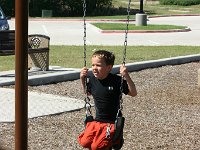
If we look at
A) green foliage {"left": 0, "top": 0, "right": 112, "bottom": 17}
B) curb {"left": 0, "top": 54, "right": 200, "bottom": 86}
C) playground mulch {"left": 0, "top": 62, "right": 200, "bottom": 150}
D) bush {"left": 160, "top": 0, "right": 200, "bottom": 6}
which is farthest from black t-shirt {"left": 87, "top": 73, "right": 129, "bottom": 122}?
bush {"left": 160, "top": 0, "right": 200, "bottom": 6}

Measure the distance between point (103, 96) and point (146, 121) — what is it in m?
3.54

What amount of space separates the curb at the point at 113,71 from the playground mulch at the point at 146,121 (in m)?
0.22

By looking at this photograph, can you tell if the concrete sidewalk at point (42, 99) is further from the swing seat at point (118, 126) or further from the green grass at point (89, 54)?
the swing seat at point (118, 126)

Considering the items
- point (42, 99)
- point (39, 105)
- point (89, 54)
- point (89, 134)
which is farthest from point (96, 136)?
point (89, 54)

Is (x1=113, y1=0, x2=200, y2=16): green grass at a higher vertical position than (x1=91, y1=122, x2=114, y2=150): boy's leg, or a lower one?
lower

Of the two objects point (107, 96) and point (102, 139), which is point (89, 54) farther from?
point (102, 139)

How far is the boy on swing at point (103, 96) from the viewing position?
18.2 ft

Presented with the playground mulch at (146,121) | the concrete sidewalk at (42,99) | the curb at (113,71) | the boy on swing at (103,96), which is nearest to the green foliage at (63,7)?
the curb at (113,71)

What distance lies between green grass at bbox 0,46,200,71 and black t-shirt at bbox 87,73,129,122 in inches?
359

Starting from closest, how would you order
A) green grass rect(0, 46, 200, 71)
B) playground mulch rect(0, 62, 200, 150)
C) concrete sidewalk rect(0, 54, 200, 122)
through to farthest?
1. playground mulch rect(0, 62, 200, 150)
2. concrete sidewalk rect(0, 54, 200, 122)
3. green grass rect(0, 46, 200, 71)

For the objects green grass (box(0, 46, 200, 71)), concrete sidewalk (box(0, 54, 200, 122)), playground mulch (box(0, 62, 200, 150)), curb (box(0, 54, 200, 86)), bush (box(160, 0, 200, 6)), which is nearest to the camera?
playground mulch (box(0, 62, 200, 150))

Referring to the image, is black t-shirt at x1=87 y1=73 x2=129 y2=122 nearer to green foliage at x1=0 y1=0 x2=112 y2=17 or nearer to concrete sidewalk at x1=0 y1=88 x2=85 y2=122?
concrete sidewalk at x1=0 y1=88 x2=85 y2=122

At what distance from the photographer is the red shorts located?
18.3ft

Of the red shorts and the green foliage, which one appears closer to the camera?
the red shorts
